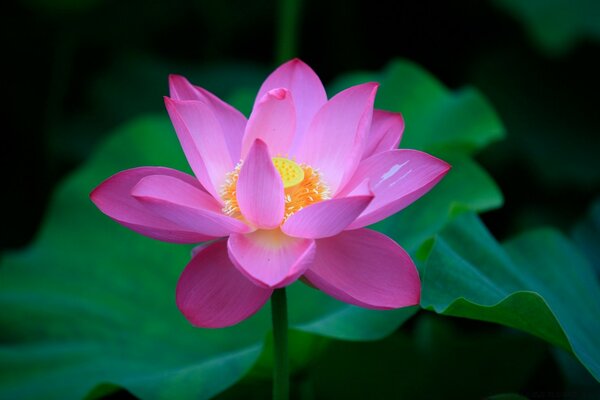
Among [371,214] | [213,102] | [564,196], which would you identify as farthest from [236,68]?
[371,214]

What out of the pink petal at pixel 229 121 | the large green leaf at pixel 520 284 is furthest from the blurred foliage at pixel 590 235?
the pink petal at pixel 229 121

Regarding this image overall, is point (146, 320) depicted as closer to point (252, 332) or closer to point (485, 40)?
point (252, 332)

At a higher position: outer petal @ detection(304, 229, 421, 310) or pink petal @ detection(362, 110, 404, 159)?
pink petal @ detection(362, 110, 404, 159)

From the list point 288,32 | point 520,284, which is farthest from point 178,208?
point 288,32

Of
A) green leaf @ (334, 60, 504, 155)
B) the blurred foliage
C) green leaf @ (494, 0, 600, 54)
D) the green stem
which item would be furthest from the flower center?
green leaf @ (494, 0, 600, 54)

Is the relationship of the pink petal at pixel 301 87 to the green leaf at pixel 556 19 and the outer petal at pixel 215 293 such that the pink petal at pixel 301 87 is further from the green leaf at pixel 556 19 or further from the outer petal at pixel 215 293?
the green leaf at pixel 556 19

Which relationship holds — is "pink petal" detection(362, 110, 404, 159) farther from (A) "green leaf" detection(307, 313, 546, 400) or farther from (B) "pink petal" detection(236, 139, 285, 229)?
(A) "green leaf" detection(307, 313, 546, 400)
